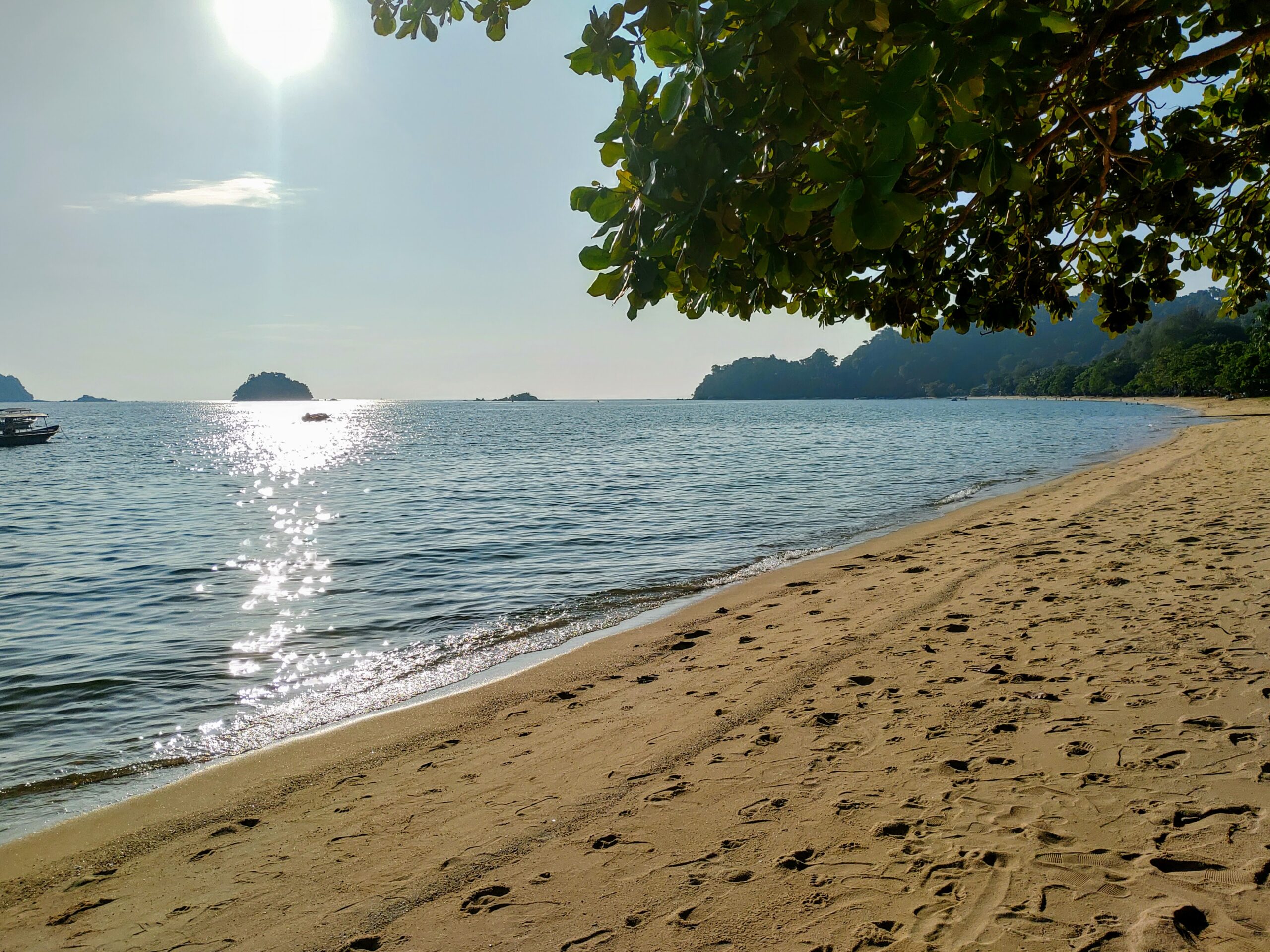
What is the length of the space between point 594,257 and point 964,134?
1.13 metres

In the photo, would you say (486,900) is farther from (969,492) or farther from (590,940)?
(969,492)

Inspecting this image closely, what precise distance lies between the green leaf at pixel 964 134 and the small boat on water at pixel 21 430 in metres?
69.6

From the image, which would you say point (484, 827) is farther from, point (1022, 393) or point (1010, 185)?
point (1022, 393)

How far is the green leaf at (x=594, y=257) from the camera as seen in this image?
2375 millimetres

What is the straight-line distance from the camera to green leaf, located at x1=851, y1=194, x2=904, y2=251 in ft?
5.41

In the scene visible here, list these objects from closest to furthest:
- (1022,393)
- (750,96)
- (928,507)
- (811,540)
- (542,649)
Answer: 1. (750,96)
2. (542,649)
3. (811,540)
4. (928,507)
5. (1022,393)

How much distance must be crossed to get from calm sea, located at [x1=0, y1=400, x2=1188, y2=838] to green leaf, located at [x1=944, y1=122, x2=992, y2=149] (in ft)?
25.6

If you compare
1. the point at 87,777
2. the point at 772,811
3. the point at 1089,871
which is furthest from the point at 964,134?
the point at 87,777

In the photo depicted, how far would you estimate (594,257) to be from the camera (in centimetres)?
238

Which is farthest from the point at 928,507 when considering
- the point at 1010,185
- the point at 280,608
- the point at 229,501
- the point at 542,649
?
the point at 229,501

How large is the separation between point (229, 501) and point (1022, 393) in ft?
699

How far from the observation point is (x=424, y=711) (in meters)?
7.46

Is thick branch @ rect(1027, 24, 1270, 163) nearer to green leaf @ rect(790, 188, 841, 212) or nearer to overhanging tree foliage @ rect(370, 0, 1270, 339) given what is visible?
overhanging tree foliage @ rect(370, 0, 1270, 339)

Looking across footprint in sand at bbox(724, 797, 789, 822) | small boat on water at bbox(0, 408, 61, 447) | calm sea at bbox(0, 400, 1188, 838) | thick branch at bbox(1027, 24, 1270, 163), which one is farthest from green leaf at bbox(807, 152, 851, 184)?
small boat on water at bbox(0, 408, 61, 447)
